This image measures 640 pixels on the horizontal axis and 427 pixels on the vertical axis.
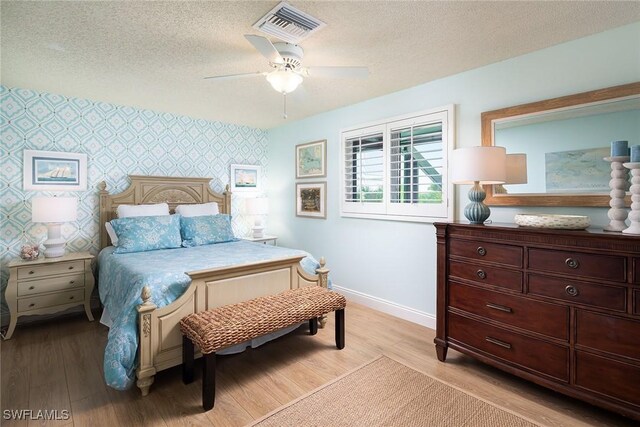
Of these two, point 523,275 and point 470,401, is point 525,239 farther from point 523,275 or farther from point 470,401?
point 470,401

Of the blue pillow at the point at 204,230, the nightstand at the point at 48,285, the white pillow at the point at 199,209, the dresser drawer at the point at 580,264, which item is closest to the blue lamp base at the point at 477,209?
the dresser drawer at the point at 580,264

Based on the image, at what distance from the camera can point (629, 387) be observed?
166cm

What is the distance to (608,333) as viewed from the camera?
173 cm

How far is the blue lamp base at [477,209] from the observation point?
91.1 inches

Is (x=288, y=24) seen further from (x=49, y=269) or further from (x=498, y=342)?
(x=49, y=269)

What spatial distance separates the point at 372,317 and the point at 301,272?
1051 millimetres

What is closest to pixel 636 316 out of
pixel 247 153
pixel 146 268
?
pixel 146 268

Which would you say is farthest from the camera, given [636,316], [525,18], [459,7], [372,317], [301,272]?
[372,317]

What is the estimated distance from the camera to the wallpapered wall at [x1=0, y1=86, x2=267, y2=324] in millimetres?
3234

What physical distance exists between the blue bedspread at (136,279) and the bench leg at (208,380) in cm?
48

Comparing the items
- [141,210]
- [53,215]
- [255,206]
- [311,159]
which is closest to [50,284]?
[53,215]

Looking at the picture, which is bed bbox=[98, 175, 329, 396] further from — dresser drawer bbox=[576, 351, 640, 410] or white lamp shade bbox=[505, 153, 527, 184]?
dresser drawer bbox=[576, 351, 640, 410]

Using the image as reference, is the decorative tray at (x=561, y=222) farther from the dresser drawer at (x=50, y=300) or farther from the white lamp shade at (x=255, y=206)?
the dresser drawer at (x=50, y=300)

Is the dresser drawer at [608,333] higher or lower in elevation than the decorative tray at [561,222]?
lower
